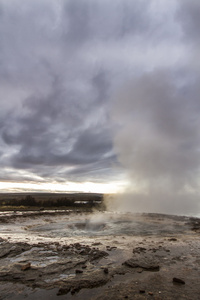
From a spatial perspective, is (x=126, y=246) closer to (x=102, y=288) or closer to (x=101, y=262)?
(x=101, y=262)

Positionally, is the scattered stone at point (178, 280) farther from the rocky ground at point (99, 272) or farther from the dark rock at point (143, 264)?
the dark rock at point (143, 264)

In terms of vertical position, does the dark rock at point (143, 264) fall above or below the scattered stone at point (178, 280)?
below

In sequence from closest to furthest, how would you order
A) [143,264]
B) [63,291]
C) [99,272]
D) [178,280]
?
[63,291], [178,280], [99,272], [143,264]

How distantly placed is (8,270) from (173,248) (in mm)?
8899

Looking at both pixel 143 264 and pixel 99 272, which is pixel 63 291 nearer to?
pixel 99 272

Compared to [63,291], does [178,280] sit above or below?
above

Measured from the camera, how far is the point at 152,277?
23.5 feet

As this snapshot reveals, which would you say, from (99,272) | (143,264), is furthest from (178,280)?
(99,272)

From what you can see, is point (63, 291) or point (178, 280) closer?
point (63, 291)

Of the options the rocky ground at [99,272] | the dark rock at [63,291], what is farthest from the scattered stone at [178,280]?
the dark rock at [63,291]

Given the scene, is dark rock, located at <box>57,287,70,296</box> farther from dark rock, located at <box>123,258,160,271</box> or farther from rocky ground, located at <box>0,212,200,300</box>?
dark rock, located at <box>123,258,160,271</box>

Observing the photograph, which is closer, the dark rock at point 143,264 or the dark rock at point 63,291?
the dark rock at point 63,291

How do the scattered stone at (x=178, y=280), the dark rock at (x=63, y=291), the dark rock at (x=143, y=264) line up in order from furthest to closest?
the dark rock at (x=143, y=264) → the scattered stone at (x=178, y=280) → the dark rock at (x=63, y=291)

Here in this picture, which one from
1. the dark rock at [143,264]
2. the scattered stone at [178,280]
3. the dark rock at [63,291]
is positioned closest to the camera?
the dark rock at [63,291]
